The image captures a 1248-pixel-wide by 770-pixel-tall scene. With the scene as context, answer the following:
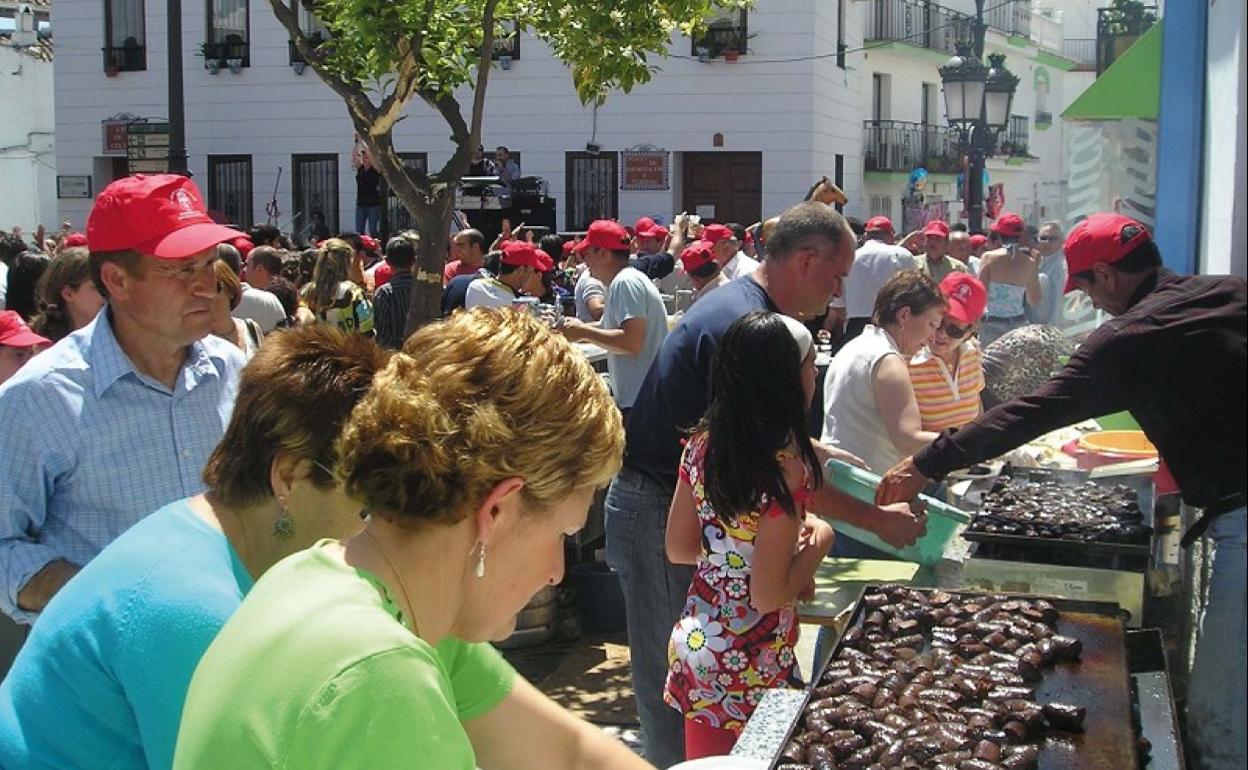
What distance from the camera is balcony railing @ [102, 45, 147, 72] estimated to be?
28609mm

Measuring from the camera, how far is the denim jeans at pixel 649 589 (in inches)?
169

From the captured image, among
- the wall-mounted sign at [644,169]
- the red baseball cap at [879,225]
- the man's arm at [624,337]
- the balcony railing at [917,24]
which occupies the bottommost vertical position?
the man's arm at [624,337]

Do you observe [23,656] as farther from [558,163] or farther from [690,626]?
[558,163]

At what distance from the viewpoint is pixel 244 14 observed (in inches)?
1085

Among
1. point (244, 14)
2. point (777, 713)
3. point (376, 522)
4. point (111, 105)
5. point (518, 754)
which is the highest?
point (244, 14)

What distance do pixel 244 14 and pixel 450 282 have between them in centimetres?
2056

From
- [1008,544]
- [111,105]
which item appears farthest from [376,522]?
[111,105]

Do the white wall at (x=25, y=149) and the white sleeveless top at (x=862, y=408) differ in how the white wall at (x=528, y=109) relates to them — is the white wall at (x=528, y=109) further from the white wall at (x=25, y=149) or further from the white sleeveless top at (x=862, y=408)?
the white sleeveless top at (x=862, y=408)

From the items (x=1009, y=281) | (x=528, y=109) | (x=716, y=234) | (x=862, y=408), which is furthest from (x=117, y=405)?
(x=528, y=109)

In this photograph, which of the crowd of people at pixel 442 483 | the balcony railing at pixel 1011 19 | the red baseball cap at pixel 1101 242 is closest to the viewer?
the crowd of people at pixel 442 483

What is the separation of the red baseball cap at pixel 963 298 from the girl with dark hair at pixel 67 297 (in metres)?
3.67

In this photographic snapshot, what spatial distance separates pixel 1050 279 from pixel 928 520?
8.08 metres

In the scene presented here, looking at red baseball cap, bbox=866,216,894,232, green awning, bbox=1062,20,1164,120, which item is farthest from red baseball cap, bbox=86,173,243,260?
red baseball cap, bbox=866,216,894,232

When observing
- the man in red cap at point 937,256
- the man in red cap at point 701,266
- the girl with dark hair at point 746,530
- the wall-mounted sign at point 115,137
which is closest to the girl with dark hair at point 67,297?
the girl with dark hair at point 746,530
